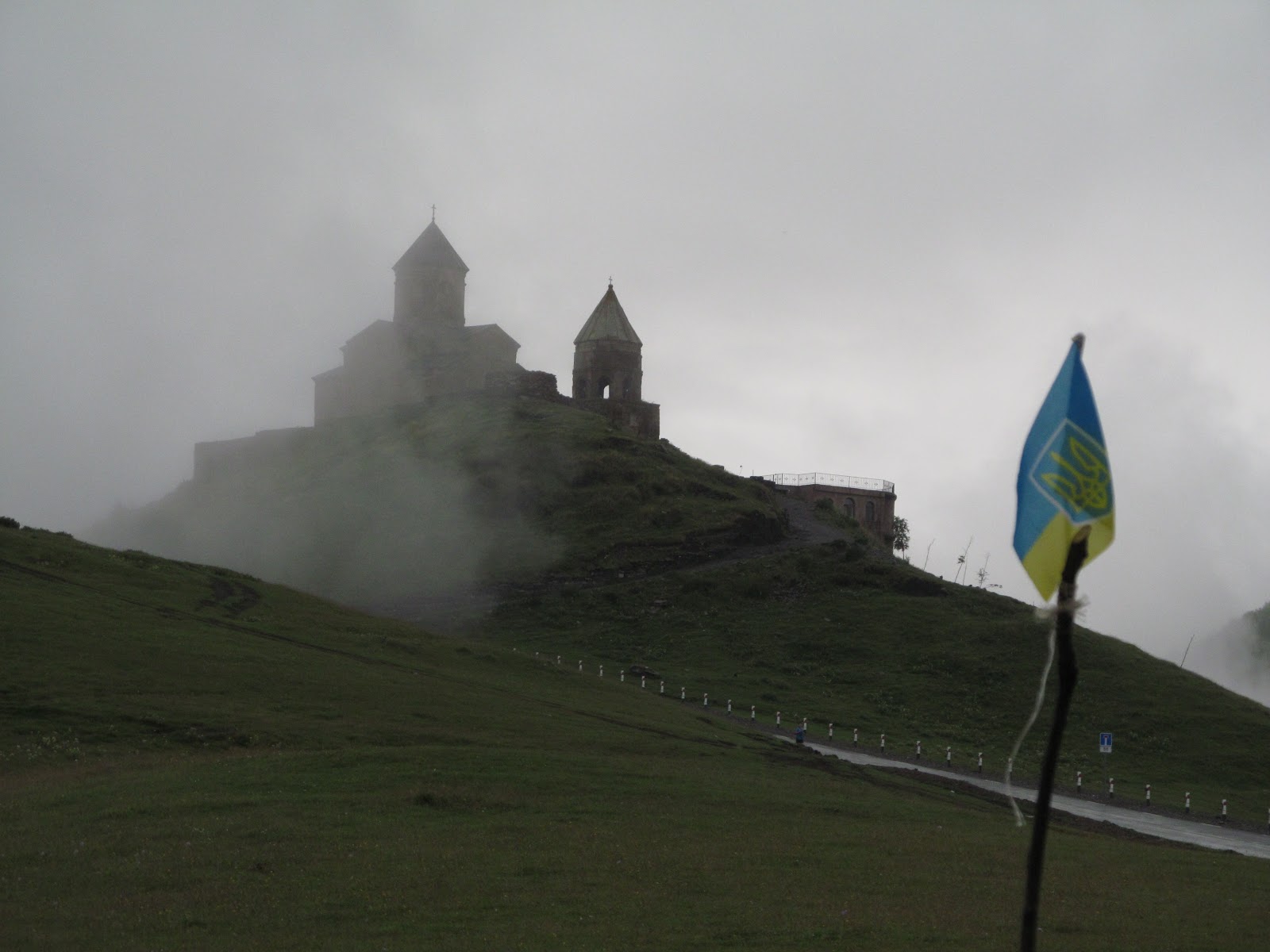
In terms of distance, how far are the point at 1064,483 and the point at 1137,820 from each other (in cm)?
3936

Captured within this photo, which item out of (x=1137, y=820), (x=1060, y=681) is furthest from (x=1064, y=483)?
(x=1137, y=820)

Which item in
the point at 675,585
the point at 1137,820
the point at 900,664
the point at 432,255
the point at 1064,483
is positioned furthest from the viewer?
the point at 432,255

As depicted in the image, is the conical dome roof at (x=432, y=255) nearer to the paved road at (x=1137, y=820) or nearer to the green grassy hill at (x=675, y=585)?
the green grassy hill at (x=675, y=585)

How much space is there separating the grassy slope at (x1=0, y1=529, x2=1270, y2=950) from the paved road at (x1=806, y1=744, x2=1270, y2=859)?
4.68m

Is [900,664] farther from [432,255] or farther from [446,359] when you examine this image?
[432,255]

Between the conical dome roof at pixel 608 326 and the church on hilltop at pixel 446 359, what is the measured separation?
0.31ft

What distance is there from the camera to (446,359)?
127 m

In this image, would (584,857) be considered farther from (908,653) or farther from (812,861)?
(908,653)

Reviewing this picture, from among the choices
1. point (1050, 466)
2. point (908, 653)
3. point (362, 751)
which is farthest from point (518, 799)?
point (908, 653)

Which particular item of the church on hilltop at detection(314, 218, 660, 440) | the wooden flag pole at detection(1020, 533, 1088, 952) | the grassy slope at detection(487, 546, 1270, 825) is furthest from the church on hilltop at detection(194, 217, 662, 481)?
the wooden flag pole at detection(1020, 533, 1088, 952)

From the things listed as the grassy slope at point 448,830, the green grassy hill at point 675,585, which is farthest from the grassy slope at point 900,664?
the grassy slope at point 448,830

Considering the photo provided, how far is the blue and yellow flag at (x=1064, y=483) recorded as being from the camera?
7238 millimetres

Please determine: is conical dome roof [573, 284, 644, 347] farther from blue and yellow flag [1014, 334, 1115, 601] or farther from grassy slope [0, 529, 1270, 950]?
blue and yellow flag [1014, 334, 1115, 601]

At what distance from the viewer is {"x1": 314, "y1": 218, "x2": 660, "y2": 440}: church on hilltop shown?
4786 inches
